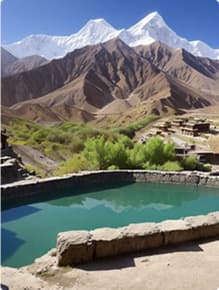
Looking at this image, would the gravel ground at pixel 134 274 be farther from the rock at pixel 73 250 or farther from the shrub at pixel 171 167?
the shrub at pixel 171 167

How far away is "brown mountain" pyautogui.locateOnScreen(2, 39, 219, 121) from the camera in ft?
254

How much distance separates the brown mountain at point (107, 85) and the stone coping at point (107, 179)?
5008 centimetres

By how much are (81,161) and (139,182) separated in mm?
2859

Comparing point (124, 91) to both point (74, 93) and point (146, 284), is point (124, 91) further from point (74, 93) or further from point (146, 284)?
point (146, 284)

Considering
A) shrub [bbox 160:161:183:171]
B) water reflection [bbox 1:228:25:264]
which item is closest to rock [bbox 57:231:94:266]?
water reflection [bbox 1:228:25:264]

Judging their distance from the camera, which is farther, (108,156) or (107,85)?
(107,85)

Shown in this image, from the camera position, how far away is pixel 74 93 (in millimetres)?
84062

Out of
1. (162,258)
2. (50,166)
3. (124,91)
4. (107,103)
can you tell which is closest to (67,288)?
(162,258)

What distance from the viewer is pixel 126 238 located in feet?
16.0

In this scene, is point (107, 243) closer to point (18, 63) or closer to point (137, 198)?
point (137, 198)

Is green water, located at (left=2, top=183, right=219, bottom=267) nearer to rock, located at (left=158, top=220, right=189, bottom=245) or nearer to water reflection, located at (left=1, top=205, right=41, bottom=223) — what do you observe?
water reflection, located at (left=1, top=205, right=41, bottom=223)

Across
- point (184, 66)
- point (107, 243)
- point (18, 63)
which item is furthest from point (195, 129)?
point (18, 63)

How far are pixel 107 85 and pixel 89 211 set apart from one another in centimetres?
8464

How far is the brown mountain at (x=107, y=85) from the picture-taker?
77475 millimetres
